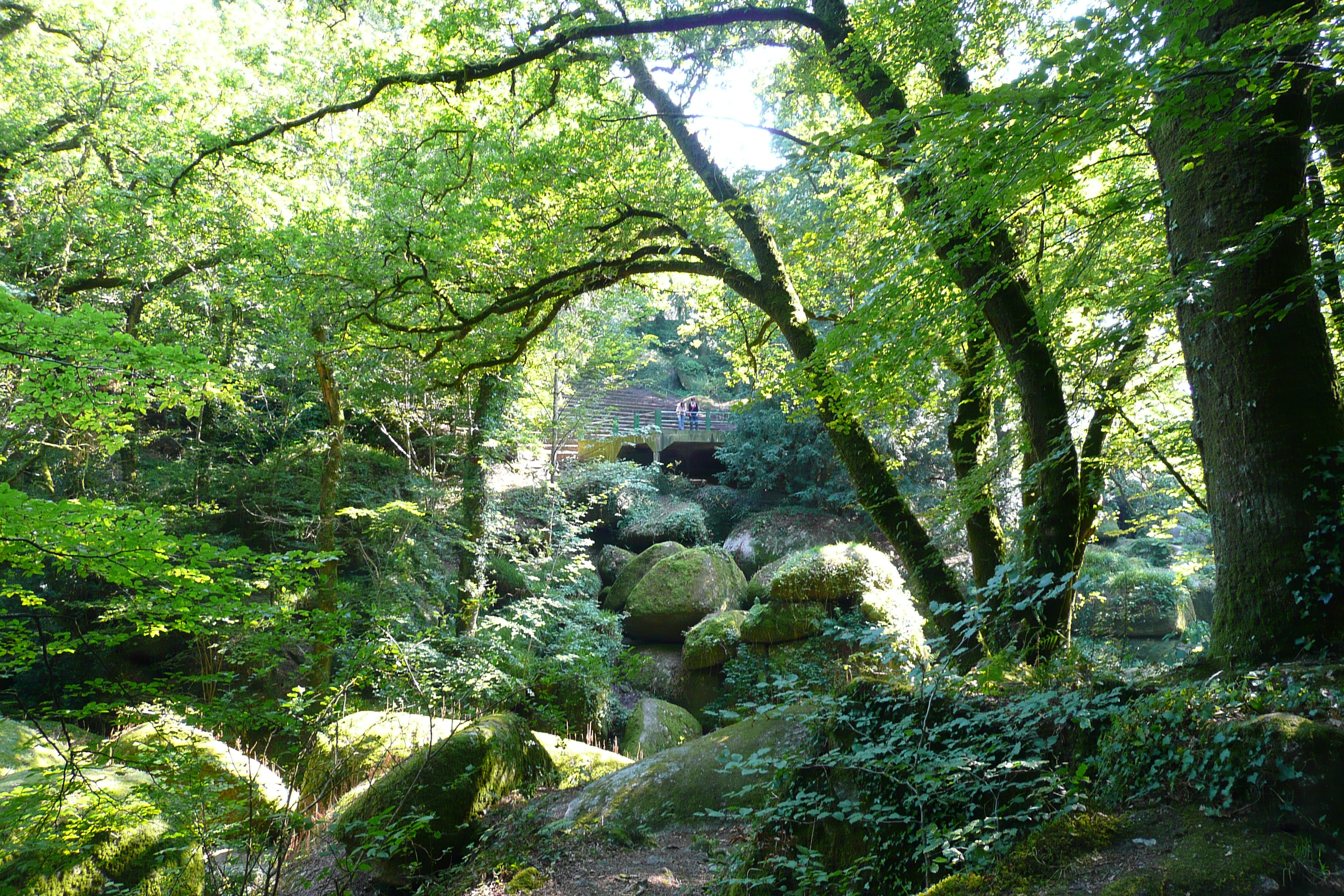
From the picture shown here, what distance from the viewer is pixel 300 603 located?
8656 mm

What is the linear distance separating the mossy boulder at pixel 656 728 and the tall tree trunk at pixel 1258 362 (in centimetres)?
714

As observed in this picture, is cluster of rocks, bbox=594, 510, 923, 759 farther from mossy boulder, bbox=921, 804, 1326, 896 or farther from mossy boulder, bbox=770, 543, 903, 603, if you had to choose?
mossy boulder, bbox=921, 804, 1326, 896

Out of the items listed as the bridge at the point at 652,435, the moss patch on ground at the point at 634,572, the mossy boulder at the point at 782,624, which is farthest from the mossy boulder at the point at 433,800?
the bridge at the point at 652,435

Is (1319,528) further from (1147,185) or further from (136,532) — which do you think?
(136,532)

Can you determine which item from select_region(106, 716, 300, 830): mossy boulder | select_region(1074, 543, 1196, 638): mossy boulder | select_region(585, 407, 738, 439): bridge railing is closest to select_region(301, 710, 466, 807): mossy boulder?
select_region(106, 716, 300, 830): mossy boulder

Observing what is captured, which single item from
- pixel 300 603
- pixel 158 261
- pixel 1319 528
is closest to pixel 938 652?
pixel 1319 528

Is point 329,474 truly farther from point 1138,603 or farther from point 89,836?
point 1138,603

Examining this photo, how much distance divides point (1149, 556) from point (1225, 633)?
15604 millimetres

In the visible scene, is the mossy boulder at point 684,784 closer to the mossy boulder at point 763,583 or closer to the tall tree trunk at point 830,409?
the tall tree trunk at point 830,409

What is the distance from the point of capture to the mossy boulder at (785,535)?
13.4 meters

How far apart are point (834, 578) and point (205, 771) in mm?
8028

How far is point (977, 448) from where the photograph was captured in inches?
231

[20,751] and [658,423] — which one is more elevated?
[658,423]

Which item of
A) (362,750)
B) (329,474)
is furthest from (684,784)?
(329,474)
